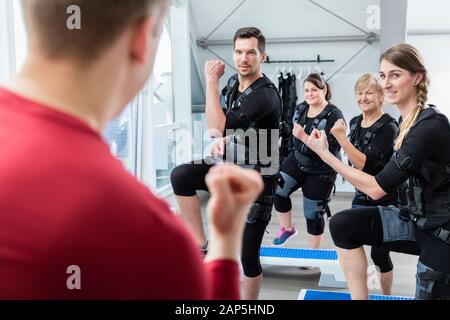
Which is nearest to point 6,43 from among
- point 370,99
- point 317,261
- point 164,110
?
point 370,99

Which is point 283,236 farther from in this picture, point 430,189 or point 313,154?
point 430,189

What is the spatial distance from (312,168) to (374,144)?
2.59 feet

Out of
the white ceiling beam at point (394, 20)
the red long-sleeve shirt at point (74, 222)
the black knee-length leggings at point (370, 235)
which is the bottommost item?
the black knee-length leggings at point (370, 235)

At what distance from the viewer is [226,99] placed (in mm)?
3049

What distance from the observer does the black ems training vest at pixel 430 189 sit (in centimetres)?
207

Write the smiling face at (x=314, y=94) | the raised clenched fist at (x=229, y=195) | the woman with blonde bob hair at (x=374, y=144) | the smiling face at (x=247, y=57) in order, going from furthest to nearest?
the smiling face at (x=314, y=94), the woman with blonde bob hair at (x=374, y=144), the smiling face at (x=247, y=57), the raised clenched fist at (x=229, y=195)

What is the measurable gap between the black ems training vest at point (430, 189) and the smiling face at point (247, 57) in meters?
1.07

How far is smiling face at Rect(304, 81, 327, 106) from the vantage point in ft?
13.5

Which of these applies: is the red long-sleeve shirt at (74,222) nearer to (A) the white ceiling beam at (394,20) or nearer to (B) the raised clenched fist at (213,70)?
(B) the raised clenched fist at (213,70)

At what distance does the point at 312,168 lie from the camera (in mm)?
3912

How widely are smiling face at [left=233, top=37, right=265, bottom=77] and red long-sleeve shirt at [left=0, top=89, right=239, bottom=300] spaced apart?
2.32 metres

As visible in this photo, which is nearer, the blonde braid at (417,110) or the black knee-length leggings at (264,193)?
the blonde braid at (417,110)

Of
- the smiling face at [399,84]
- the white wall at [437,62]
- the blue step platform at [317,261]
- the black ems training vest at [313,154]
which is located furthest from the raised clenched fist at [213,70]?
the white wall at [437,62]

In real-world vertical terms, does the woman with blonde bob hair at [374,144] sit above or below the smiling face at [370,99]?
below
